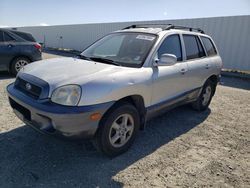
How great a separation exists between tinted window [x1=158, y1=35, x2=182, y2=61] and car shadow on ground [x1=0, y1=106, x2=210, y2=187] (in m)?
1.44

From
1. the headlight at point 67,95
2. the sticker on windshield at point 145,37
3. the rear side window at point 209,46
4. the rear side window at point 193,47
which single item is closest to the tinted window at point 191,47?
the rear side window at point 193,47

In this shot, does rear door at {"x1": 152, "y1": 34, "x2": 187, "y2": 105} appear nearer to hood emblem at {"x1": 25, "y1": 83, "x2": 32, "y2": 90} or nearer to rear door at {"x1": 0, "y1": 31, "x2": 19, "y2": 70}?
hood emblem at {"x1": 25, "y1": 83, "x2": 32, "y2": 90}

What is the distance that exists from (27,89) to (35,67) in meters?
0.49

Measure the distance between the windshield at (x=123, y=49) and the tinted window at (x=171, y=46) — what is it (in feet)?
0.69

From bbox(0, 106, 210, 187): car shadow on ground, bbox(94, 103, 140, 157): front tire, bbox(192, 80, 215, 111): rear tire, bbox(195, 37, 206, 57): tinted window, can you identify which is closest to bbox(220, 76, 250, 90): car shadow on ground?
bbox(192, 80, 215, 111): rear tire

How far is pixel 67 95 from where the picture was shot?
266 cm

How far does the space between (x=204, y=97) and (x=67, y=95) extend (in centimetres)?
373

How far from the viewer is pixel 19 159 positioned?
3.04 metres

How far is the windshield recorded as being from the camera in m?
3.49

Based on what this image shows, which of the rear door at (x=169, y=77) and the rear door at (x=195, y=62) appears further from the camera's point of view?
the rear door at (x=195, y=62)

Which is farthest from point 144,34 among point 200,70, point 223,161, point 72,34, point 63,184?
point 72,34

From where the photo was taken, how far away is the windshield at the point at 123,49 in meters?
3.49

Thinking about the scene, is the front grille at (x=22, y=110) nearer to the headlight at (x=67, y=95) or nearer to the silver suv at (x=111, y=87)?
the silver suv at (x=111, y=87)

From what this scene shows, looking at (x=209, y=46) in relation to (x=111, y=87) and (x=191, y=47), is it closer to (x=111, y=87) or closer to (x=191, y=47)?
(x=191, y=47)
